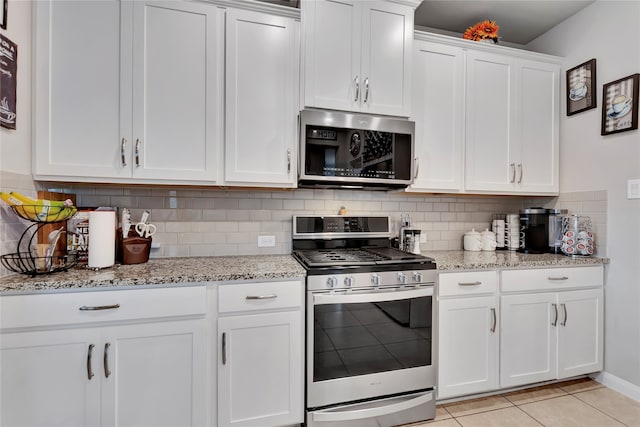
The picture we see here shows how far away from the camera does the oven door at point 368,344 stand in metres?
1.62

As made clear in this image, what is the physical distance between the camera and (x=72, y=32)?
5.20ft

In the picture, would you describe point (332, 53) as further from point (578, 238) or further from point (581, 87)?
point (578, 238)

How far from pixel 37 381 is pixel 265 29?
207cm

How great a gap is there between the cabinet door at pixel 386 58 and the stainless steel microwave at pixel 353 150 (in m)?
0.13

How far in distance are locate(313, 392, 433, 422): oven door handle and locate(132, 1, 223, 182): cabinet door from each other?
143 centimetres

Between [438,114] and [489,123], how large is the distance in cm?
44

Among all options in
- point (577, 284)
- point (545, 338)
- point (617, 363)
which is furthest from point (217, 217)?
point (617, 363)

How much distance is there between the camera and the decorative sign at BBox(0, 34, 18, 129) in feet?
4.49

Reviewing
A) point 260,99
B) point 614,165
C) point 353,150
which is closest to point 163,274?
point 260,99

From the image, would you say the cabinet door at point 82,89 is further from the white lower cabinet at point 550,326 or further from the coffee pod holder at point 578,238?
the coffee pod holder at point 578,238

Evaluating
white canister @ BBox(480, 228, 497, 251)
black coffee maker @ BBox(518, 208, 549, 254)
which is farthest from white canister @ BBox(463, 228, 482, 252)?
black coffee maker @ BBox(518, 208, 549, 254)

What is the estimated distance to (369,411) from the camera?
66.0 inches

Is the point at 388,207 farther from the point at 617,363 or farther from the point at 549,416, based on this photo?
the point at 617,363

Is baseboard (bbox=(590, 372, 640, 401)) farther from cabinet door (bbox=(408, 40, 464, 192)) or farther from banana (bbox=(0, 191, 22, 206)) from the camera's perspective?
banana (bbox=(0, 191, 22, 206))
